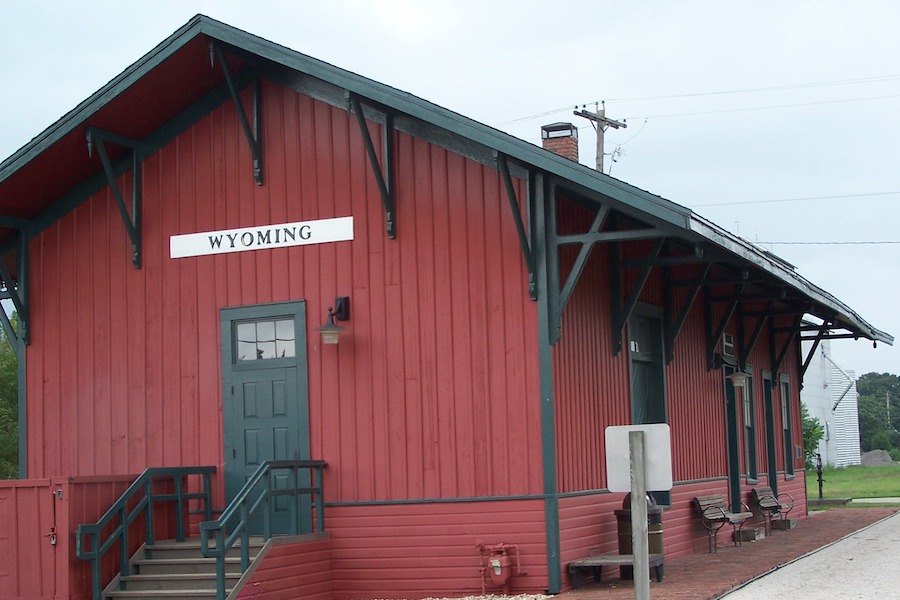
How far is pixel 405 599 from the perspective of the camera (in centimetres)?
1262

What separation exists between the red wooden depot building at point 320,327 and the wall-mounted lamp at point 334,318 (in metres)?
0.03

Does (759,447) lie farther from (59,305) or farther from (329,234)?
(59,305)

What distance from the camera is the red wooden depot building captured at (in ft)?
40.7

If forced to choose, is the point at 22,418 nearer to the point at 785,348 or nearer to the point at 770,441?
the point at 770,441

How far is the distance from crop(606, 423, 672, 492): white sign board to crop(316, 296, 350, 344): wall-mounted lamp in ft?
19.7

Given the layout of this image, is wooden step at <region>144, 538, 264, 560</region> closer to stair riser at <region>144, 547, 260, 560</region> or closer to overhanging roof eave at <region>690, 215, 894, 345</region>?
stair riser at <region>144, 547, 260, 560</region>

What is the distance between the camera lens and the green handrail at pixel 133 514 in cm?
1226

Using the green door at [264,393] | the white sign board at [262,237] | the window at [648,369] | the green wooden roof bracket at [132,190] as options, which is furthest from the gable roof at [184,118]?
the green door at [264,393]

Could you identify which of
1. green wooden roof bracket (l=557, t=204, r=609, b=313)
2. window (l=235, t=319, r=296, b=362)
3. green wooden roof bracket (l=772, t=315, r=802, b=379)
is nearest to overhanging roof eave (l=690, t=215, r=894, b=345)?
green wooden roof bracket (l=772, t=315, r=802, b=379)

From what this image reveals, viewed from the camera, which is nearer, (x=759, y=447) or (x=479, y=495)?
(x=479, y=495)

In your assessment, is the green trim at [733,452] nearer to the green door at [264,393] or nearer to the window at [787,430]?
the window at [787,430]

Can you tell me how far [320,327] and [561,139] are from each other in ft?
18.0

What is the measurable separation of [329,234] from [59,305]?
3683mm

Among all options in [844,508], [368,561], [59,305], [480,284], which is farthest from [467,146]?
[844,508]
